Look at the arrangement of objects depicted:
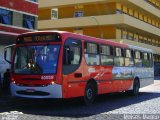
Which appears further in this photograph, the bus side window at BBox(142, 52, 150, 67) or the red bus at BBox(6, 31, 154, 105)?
the bus side window at BBox(142, 52, 150, 67)

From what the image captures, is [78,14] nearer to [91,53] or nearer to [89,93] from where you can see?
[91,53]

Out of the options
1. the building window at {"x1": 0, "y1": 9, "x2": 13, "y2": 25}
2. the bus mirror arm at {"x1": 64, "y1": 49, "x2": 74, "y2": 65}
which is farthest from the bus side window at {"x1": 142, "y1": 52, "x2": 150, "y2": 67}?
the building window at {"x1": 0, "y1": 9, "x2": 13, "y2": 25}

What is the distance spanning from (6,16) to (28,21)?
3.25 meters

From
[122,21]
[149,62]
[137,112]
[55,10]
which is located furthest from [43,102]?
[55,10]

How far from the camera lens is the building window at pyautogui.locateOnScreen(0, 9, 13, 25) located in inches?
1254

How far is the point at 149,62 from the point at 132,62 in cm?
346

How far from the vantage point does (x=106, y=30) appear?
2165 inches

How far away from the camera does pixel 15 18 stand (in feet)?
109

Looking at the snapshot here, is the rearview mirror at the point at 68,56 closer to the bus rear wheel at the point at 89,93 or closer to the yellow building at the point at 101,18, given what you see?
the bus rear wheel at the point at 89,93

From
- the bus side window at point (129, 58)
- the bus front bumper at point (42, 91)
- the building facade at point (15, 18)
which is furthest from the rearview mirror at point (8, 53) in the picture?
the building facade at point (15, 18)

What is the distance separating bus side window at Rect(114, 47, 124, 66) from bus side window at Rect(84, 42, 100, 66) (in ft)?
7.37

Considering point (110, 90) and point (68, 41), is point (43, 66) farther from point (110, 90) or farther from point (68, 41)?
point (110, 90)

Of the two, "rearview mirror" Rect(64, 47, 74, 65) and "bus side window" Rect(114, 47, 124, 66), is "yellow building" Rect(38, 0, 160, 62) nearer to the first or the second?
"bus side window" Rect(114, 47, 124, 66)

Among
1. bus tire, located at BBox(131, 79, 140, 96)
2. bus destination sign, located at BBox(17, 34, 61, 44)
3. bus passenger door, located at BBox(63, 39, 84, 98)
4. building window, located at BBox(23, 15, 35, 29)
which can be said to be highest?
building window, located at BBox(23, 15, 35, 29)
